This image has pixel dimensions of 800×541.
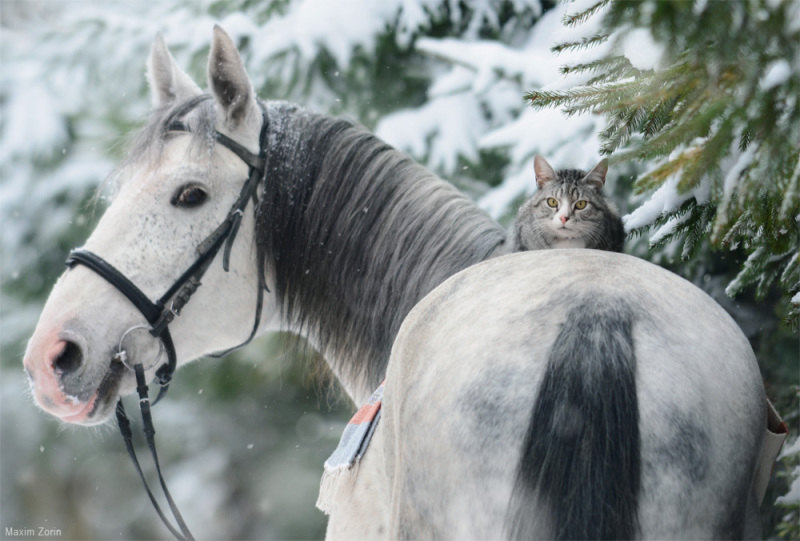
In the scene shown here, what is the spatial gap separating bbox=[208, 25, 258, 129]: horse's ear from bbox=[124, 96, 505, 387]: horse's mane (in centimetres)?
6

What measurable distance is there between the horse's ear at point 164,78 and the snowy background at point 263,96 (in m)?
1.88

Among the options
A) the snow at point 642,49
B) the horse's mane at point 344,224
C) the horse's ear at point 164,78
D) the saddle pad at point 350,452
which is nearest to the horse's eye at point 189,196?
the horse's mane at point 344,224

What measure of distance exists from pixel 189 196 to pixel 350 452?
0.94 metres

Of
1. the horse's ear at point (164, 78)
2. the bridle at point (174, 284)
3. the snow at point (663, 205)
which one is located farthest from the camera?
the horse's ear at point (164, 78)

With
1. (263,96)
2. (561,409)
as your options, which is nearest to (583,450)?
(561,409)

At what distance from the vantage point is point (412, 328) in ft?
5.05

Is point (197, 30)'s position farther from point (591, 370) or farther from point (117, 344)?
point (591, 370)

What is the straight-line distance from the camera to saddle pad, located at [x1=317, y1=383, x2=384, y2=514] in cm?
176

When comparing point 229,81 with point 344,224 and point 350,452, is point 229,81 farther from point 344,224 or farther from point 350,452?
point 350,452

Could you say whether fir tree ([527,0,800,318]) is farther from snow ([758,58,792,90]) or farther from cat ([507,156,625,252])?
cat ([507,156,625,252])

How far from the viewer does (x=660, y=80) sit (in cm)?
145

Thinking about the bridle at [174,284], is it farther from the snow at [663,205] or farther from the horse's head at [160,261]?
the snow at [663,205]

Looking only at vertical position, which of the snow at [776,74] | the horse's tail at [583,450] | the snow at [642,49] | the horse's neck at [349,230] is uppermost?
the snow at [642,49]

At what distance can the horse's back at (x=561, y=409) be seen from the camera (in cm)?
122
